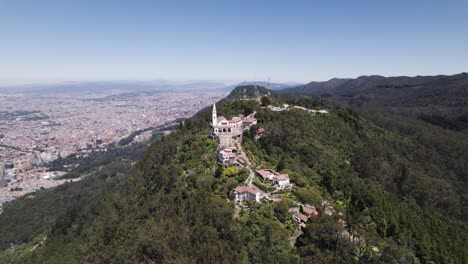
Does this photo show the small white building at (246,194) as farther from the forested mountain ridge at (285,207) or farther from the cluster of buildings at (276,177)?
the cluster of buildings at (276,177)

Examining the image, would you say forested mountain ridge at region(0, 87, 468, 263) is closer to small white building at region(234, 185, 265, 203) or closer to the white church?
small white building at region(234, 185, 265, 203)

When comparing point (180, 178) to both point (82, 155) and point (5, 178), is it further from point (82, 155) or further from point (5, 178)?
point (82, 155)

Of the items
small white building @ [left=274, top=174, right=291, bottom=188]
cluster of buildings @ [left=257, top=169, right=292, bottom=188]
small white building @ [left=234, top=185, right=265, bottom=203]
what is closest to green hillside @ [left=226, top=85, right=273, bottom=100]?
cluster of buildings @ [left=257, top=169, right=292, bottom=188]

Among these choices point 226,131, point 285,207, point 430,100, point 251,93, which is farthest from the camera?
point 430,100

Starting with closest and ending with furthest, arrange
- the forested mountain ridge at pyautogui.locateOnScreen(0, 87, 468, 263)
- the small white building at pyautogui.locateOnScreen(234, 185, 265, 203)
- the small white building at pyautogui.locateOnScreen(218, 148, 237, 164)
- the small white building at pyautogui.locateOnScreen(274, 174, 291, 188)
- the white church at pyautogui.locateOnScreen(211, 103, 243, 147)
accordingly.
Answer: the forested mountain ridge at pyautogui.locateOnScreen(0, 87, 468, 263) < the small white building at pyautogui.locateOnScreen(234, 185, 265, 203) < the small white building at pyautogui.locateOnScreen(274, 174, 291, 188) < the small white building at pyautogui.locateOnScreen(218, 148, 237, 164) < the white church at pyautogui.locateOnScreen(211, 103, 243, 147)

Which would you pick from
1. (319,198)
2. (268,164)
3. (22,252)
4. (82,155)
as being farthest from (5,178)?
(319,198)

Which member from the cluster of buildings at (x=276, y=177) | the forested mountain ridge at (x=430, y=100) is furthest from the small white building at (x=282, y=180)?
the forested mountain ridge at (x=430, y=100)

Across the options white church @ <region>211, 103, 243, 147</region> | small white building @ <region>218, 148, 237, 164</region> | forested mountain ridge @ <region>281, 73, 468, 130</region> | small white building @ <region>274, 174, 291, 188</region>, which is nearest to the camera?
small white building @ <region>274, 174, 291, 188</region>

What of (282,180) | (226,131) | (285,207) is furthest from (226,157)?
(285,207)

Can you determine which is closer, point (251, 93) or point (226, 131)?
point (226, 131)

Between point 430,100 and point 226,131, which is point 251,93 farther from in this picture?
point 226,131
